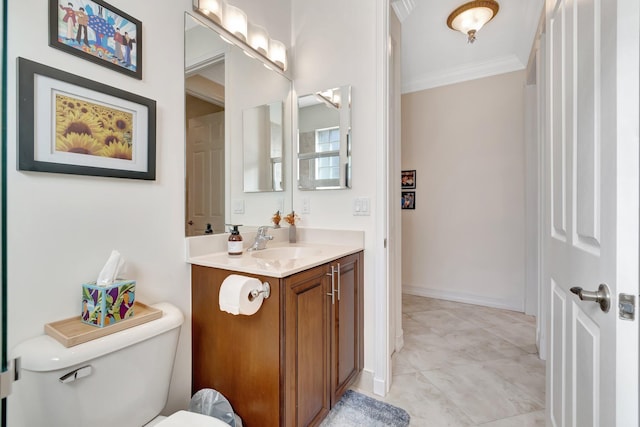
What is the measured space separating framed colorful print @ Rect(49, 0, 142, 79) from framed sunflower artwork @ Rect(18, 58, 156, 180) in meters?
0.10

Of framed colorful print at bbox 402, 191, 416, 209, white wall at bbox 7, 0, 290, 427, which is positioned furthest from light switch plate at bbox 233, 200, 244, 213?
framed colorful print at bbox 402, 191, 416, 209

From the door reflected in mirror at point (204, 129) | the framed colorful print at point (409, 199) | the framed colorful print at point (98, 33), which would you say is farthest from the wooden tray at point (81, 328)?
the framed colorful print at point (409, 199)

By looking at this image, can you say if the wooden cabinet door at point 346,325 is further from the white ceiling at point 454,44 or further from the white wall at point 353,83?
the white ceiling at point 454,44

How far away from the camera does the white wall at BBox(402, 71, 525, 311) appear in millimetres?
2994

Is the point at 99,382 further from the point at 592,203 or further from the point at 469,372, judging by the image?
the point at 469,372

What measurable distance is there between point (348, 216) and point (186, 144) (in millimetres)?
1009

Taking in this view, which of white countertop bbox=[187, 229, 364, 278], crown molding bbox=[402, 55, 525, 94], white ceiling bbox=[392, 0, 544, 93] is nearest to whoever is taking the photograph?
white countertop bbox=[187, 229, 364, 278]

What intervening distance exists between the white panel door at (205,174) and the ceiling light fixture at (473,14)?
2037mm

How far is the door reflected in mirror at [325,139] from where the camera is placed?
180cm

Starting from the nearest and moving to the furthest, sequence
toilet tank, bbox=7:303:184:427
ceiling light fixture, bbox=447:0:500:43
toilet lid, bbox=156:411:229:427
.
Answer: toilet tank, bbox=7:303:184:427
toilet lid, bbox=156:411:229:427
ceiling light fixture, bbox=447:0:500:43

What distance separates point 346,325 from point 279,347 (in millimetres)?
559

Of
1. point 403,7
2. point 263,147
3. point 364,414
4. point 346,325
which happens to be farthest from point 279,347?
point 403,7

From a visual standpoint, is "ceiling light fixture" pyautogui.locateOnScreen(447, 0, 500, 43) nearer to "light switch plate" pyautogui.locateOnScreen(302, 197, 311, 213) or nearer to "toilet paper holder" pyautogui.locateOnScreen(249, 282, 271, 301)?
"light switch plate" pyautogui.locateOnScreen(302, 197, 311, 213)

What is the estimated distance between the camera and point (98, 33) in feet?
3.42
